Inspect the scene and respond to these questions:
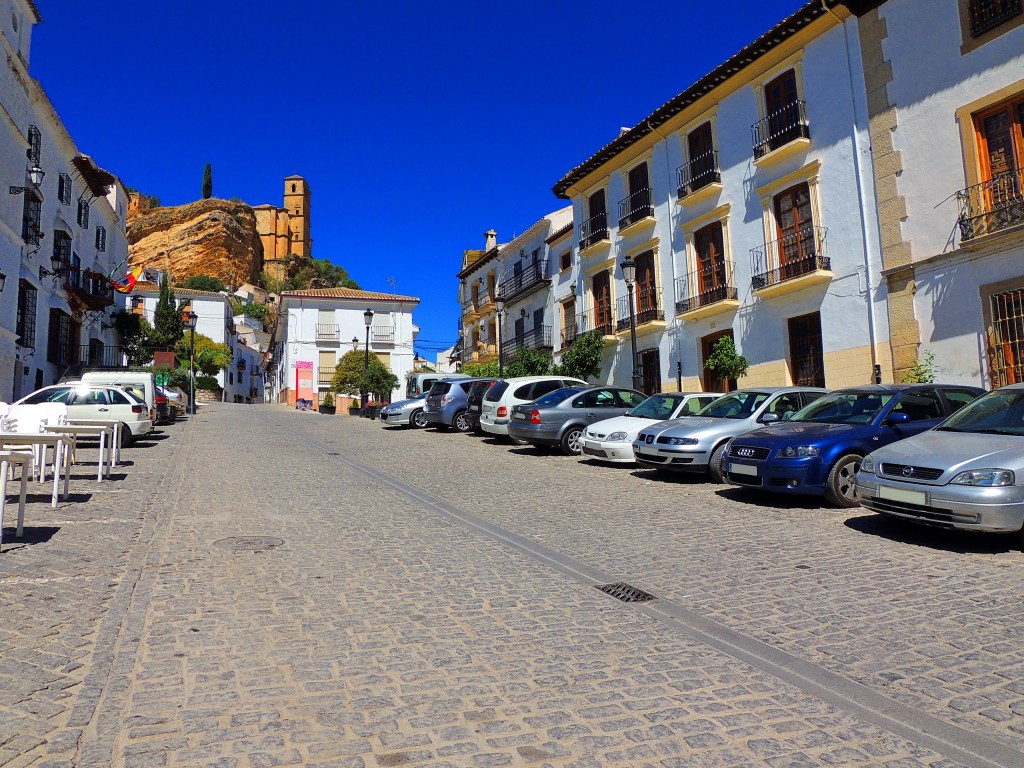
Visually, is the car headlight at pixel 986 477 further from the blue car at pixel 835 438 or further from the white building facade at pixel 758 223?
the white building facade at pixel 758 223

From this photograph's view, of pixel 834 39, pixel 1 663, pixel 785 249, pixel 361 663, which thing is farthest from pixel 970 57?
pixel 1 663

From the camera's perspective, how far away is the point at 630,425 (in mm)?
12727

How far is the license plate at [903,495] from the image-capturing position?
6422mm

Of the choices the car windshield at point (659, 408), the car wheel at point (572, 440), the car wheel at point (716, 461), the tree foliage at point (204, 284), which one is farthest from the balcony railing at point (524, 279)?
the tree foliage at point (204, 284)

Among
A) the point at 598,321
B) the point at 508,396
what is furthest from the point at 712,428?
the point at 598,321

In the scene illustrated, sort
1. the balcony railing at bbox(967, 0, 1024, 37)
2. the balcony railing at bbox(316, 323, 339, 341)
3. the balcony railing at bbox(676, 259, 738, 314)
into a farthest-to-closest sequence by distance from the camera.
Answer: the balcony railing at bbox(316, 323, 339, 341) < the balcony railing at bbox(676, 259, 738, 314) < the balcony railing at bbox(967, 0, 1024, 37)

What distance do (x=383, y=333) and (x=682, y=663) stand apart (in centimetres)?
5195

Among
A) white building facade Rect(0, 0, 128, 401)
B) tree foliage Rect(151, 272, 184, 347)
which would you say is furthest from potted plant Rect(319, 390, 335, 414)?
tree foliage Rect(151, 272, 184, 347)

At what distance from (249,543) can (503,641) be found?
11.0 feet

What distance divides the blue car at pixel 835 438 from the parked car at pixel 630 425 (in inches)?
123

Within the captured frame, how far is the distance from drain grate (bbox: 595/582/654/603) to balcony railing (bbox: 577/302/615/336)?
2027 cm

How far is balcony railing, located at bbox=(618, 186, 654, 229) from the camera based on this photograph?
2348 centimetres

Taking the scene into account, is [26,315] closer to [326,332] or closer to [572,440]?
[572,440]

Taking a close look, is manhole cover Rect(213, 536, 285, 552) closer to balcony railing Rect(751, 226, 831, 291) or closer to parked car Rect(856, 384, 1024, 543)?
parked car Rect(856, 384, 1024, 543)
